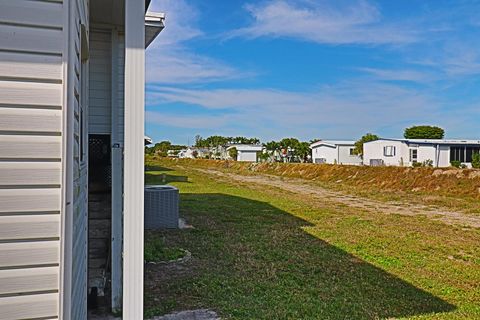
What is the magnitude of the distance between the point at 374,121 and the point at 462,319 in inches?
1283

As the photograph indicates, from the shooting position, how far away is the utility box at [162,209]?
7191 mm

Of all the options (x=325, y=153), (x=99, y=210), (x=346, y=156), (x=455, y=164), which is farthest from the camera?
(x=325, y=153)

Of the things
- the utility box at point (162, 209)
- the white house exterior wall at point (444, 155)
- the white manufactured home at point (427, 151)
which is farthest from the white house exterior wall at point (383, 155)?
the utility box at point (162, 209)

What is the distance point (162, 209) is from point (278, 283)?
11.3 ft

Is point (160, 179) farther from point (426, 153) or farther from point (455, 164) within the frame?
point (426, 153)

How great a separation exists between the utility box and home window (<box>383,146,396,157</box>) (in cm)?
2352

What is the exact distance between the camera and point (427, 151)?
26.3 m

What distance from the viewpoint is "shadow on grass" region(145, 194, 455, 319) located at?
3.61m

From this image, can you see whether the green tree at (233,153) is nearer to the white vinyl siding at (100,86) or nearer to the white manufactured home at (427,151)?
the white manufactured home at (427,151)

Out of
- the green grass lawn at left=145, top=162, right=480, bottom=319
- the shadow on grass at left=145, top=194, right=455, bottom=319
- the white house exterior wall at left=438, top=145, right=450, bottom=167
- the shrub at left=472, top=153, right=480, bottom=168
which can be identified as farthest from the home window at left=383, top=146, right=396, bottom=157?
the shadow on grass at left=145, top=194, right=455, bottom=319

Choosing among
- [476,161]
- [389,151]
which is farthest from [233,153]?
[476,161]

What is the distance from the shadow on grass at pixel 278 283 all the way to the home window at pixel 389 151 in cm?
2296

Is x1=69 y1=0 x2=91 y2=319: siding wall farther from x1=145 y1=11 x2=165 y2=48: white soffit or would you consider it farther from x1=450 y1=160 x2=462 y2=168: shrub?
x1=450 y1=160 x2=462 y2=168: shrub

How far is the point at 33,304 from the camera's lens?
1511mm
